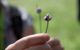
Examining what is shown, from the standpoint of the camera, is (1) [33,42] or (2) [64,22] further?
(2) [64,22]

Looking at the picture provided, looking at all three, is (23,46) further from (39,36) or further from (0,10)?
(0,10)

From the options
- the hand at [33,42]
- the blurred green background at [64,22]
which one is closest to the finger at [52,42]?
the hand at [33,42]

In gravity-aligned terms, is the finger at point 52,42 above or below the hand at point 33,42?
below

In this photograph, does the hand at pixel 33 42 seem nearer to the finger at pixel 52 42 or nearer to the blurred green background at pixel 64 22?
the finger at pixel 52 42

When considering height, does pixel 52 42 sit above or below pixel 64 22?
above

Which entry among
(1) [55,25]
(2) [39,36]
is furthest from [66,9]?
(2) [39,36]

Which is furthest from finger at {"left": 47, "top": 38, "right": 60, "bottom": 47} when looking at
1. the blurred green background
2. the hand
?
the blurred green background

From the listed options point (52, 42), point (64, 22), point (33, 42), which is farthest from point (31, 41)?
point (64, 22)

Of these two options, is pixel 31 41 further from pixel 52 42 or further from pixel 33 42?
pixel 52 42
